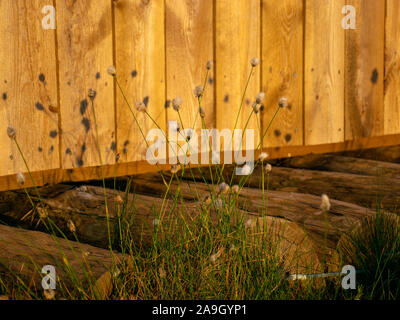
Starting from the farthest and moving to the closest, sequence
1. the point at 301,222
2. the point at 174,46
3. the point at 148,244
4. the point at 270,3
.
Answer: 1. the point at 270,3
2. the point at 174,46
3. the point at 301,222
4. the point at 148,244

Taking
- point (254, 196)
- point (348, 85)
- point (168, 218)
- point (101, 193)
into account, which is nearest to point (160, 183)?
point (101, 193)

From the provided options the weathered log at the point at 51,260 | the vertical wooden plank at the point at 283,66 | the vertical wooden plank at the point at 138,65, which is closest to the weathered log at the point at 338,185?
the vertical wooden plank at the point at 138,65

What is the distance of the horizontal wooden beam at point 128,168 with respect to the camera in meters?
3.08

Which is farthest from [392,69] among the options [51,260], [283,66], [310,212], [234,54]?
[51,260]

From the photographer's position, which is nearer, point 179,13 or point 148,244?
point 148,244

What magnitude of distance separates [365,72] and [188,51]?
1.51 metres

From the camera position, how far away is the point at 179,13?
136 inches

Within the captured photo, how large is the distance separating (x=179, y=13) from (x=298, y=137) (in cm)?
120

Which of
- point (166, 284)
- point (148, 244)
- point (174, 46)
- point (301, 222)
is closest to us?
point (166, 284)

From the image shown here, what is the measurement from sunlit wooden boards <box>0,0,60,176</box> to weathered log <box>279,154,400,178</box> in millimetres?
1569

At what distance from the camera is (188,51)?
11.5 feet

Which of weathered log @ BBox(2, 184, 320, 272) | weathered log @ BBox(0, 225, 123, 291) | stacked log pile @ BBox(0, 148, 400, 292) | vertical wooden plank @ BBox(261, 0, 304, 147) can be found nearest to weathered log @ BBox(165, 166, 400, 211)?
stacked log pile @ BBox(0, 148, 400, 292)

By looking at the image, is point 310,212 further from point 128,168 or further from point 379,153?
point 379,153

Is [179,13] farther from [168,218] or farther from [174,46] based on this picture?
[168,218]
